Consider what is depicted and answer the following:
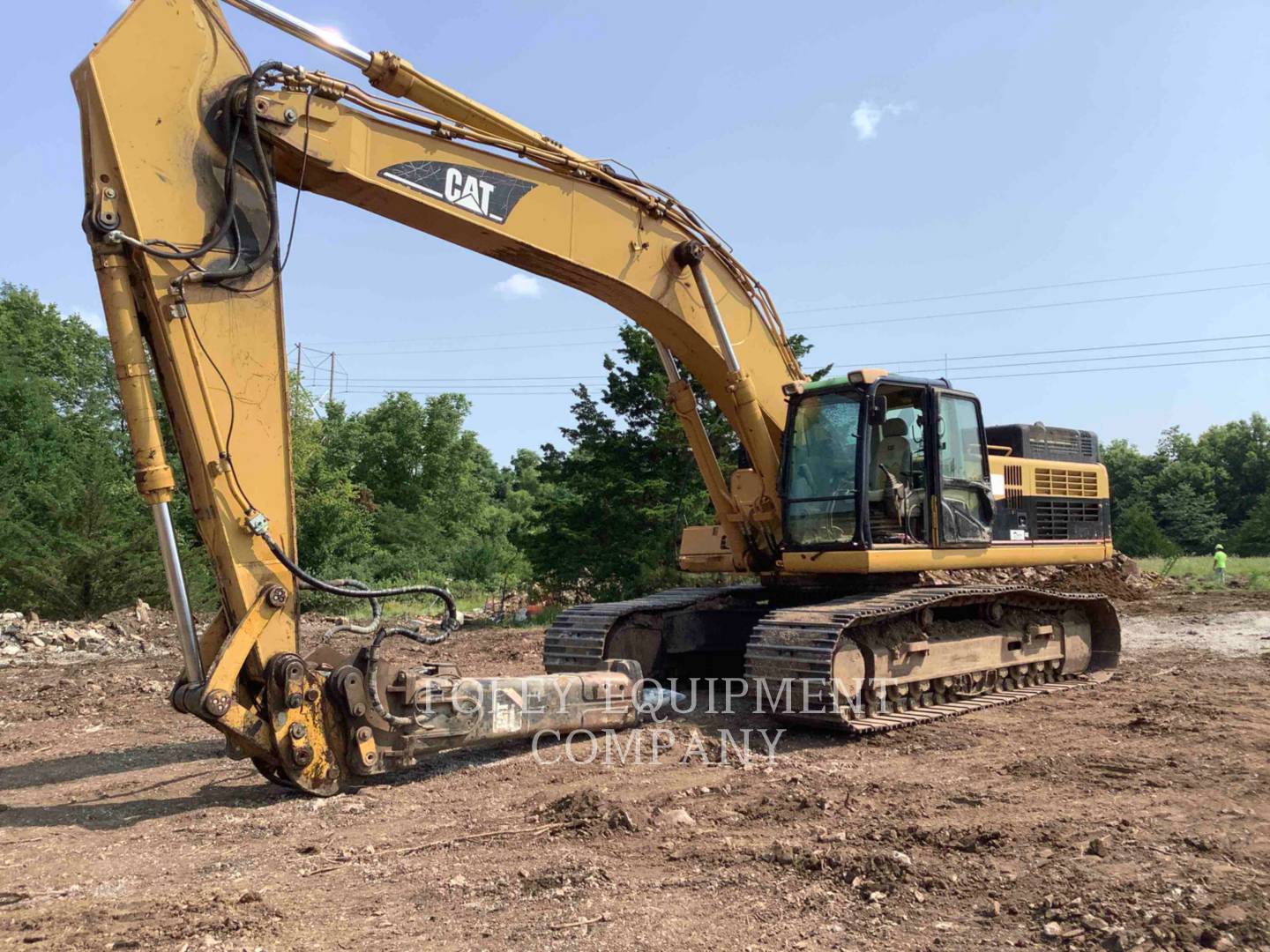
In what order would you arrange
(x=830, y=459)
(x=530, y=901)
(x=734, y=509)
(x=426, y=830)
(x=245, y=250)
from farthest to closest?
(x=734, y=509) → (x=830, y=459) → (x=245, y=250) → (x=426, y=830) → (x=530, y=901)

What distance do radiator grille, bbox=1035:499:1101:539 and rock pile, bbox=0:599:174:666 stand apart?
1206cm

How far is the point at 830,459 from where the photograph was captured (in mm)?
8047

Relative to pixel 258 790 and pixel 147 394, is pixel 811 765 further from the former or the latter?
pixel 147 394

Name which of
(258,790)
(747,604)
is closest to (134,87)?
(258,790)

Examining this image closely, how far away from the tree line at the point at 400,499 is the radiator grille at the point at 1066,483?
8819mm

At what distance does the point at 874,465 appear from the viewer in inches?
316

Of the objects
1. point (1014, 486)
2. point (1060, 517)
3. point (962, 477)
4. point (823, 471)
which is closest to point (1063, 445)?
point (1060, 517)

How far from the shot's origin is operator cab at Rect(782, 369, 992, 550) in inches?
311

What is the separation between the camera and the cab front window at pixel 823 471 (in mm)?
7910

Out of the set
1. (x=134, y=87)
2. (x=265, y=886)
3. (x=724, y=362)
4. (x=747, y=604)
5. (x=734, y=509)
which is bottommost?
(x=265, y=886)

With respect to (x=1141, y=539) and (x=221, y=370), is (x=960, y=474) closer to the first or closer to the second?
(x=221, y=370)

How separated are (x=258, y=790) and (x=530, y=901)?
2611mm

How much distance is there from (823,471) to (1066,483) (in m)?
3.36

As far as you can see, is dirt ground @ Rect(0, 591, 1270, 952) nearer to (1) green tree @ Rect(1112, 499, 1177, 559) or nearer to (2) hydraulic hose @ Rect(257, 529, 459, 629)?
(2) hydraulic hose @ Rect(257, 529, 459, 629)
